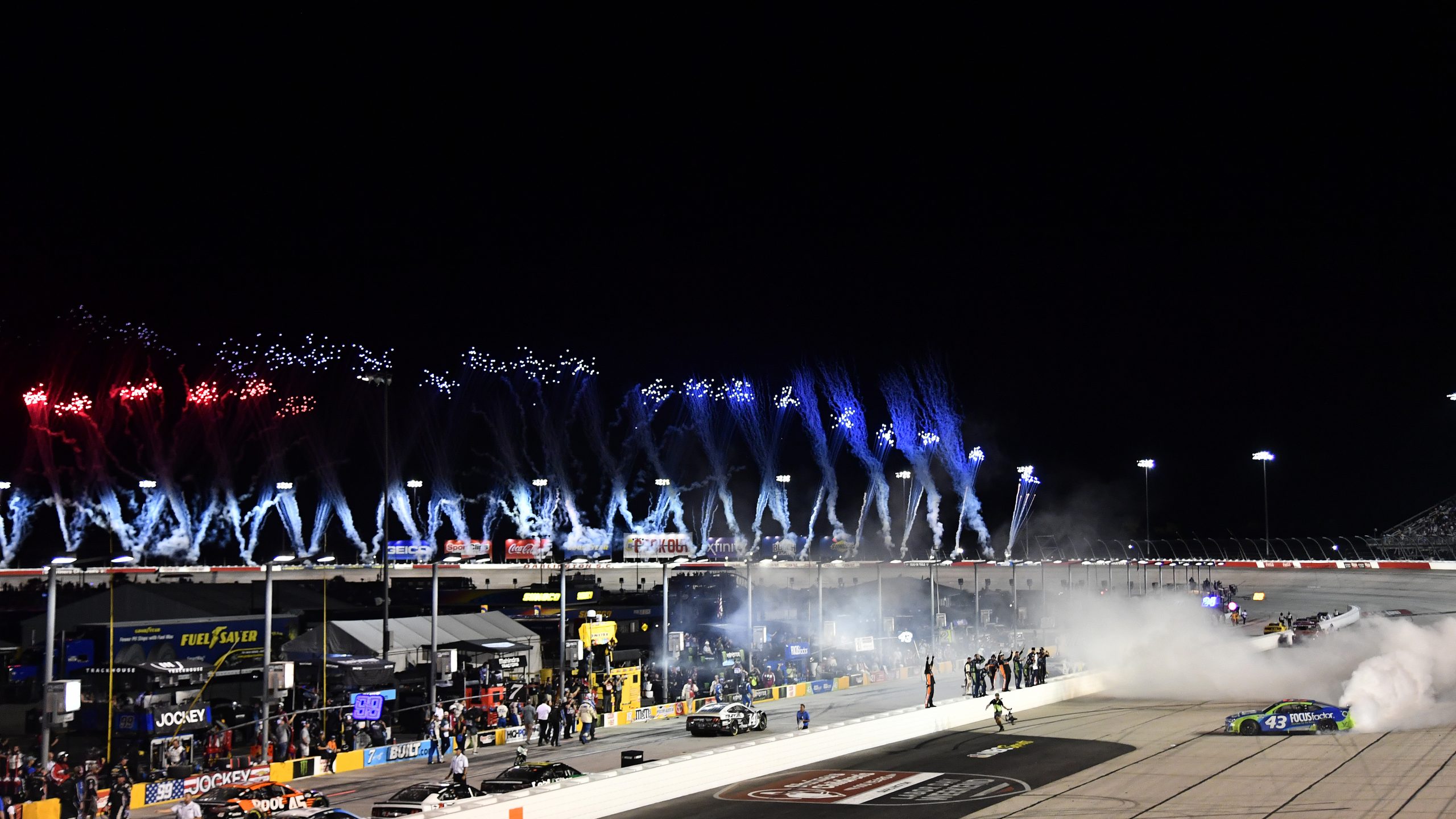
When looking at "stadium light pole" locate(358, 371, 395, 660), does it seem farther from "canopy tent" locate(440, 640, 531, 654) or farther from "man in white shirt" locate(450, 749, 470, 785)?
"man in white shirt" locate(450, 749, 470, 785)

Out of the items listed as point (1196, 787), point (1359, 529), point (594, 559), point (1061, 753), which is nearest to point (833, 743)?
point (1061, 753)

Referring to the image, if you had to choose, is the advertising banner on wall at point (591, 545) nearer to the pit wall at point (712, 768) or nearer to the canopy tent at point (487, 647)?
the canopy tent at point (487, 647)

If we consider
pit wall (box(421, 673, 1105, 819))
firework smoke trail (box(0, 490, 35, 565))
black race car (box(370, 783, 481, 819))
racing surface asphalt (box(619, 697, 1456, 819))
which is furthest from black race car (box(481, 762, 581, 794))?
firework smoke trail (box(0, 490, 35, 565))

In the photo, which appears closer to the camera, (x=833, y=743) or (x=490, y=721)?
(x=833, y=743)

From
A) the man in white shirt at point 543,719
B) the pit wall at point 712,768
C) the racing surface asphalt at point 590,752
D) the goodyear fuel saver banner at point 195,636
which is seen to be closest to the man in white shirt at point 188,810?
the racing surface asphalt at point 590,752

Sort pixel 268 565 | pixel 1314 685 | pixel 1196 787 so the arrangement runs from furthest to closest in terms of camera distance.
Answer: pixel 1314 685, pixel 268 565, pixel 1196 787

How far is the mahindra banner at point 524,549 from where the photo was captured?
115312mm

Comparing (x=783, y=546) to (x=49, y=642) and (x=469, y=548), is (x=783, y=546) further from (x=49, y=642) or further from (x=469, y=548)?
(x=49, y=642)

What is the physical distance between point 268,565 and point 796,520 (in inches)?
4890

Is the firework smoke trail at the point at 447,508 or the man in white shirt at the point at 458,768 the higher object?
the firework smoke trail at the point at 447,508

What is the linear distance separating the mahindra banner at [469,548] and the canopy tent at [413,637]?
67.3 m

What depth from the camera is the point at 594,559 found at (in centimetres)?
11506

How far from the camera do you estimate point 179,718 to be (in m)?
27.9

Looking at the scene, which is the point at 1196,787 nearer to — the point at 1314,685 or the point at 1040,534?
the point at 1314,685
